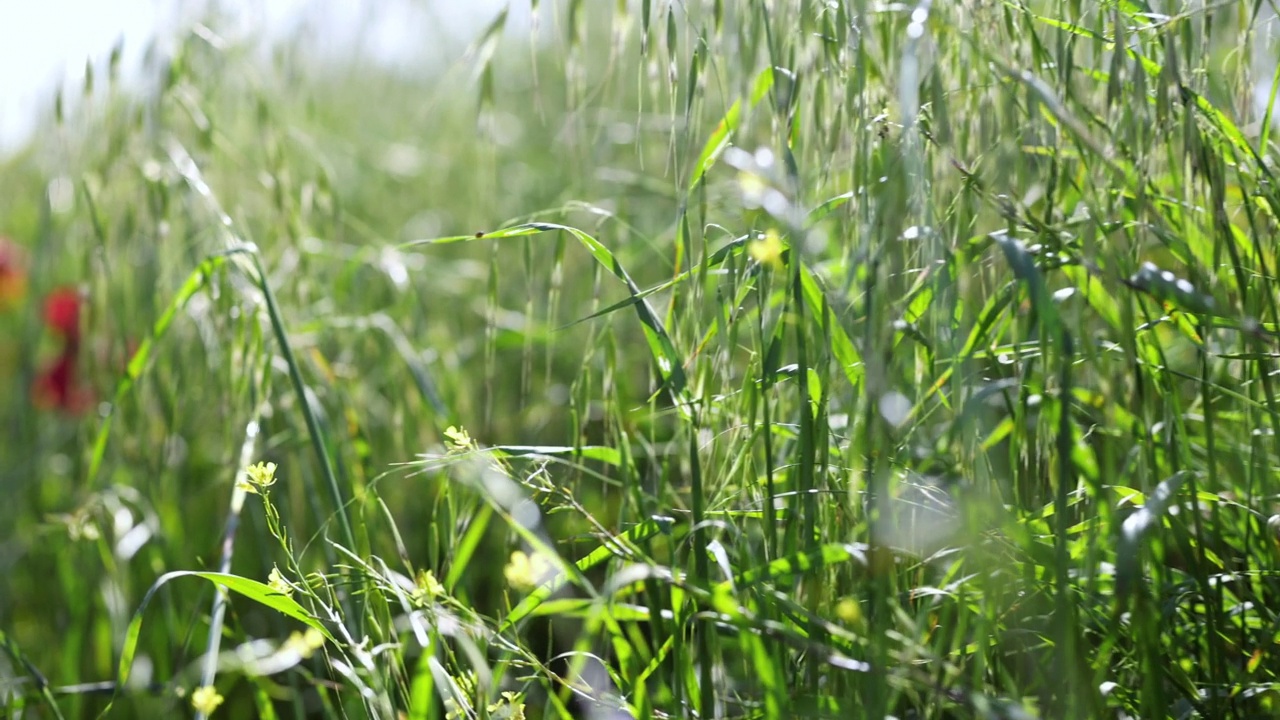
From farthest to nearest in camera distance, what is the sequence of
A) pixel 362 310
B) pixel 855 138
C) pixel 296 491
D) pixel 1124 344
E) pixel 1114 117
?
pixel 362 310, pixel 296 491, pixel 1114 117, pixel 855 138, pixel 1124 344

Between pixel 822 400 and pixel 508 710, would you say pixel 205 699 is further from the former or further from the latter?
pixel 822 400

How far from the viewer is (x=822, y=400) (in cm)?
61

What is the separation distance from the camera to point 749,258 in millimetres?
746

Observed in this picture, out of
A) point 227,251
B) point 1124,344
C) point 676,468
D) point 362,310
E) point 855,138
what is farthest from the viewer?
point 362,310

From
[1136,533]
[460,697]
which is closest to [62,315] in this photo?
[460,697]

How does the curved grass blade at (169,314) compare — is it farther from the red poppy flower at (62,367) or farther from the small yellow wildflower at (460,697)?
the red poppy flower at (62,367)

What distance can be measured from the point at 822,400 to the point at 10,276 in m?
1.98

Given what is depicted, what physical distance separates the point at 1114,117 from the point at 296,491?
997mm

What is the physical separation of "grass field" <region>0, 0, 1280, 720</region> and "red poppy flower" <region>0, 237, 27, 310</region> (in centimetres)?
84

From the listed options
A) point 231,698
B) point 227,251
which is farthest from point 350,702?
point 231,698

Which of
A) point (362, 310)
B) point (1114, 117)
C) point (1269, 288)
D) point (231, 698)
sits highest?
point (1114, 117)

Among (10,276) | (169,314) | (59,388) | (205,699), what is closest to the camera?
(205,699)

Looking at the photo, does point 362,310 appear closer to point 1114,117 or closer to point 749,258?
point 749,258

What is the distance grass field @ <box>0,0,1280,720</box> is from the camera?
0.56 metres
